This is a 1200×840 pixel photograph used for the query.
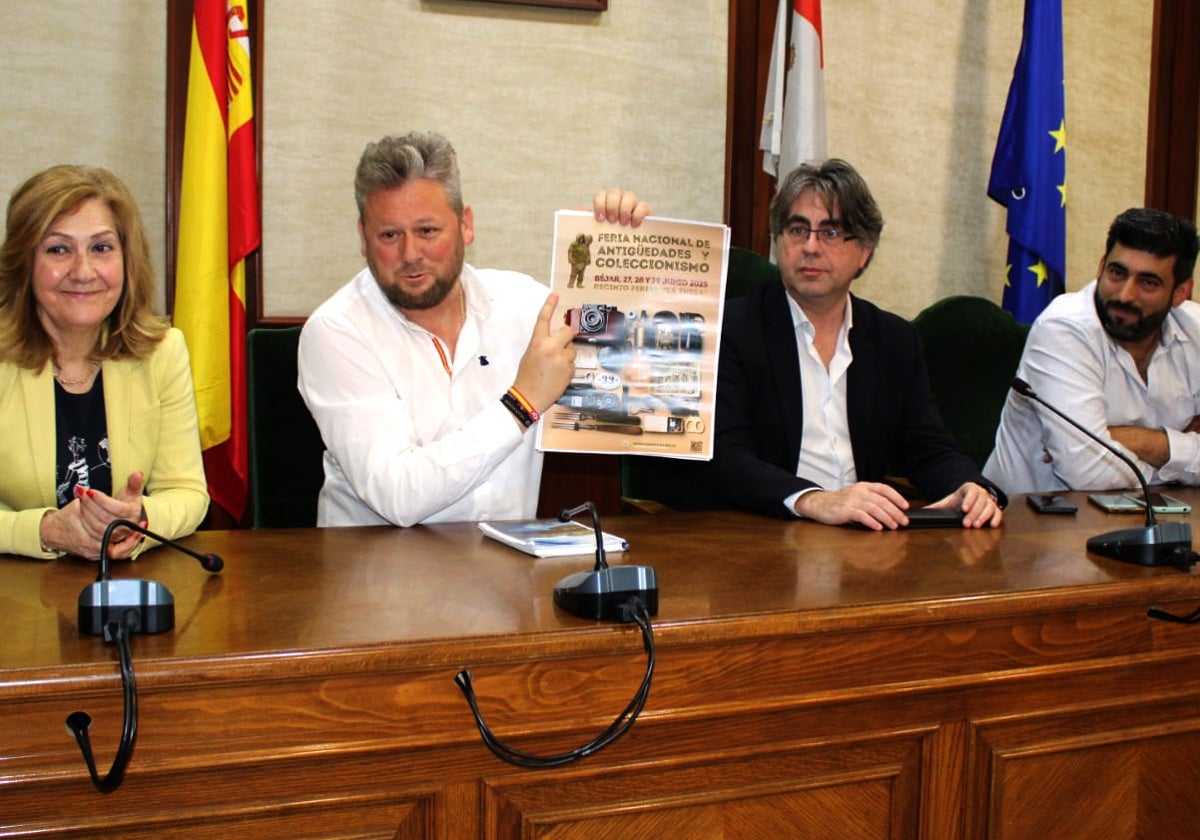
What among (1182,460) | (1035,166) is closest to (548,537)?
(1182,460)

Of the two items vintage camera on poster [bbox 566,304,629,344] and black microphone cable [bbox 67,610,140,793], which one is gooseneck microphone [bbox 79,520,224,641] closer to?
black microphone cable [bbox 67,610,140,793]

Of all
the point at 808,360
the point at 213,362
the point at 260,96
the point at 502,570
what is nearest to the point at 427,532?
the point at 502,570

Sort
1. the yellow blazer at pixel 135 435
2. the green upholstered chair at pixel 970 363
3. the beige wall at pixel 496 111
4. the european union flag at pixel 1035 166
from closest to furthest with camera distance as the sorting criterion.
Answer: the yellow blazer at pixel 135 435 < the beige wall at pixel 496 111 < the green upholstered chair at pixel 970 363 < the european union flag at pixel 1035 166

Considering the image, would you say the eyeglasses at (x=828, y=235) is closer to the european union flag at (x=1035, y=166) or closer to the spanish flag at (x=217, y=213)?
the spanish flag at (x=217, y=213)

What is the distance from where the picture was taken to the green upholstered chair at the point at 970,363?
3.60 metres

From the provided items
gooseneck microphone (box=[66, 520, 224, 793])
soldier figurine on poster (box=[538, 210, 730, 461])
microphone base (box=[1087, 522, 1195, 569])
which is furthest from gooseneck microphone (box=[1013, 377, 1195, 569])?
gooseneck microphone (box=[66, 520, 224, 793])

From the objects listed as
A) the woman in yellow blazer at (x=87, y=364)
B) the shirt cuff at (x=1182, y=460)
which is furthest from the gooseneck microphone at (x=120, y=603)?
the shirt cuff at (x=1182, y=460)

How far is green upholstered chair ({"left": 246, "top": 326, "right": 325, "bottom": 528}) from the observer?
2.84 metres

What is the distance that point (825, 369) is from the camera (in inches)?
109

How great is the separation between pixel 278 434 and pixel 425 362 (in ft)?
1.95

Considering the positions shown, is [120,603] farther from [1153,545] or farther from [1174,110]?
[1174,110]

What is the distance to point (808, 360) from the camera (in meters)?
2.77

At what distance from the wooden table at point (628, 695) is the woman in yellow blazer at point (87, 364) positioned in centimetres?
25

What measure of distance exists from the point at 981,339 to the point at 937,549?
5.90 ft
